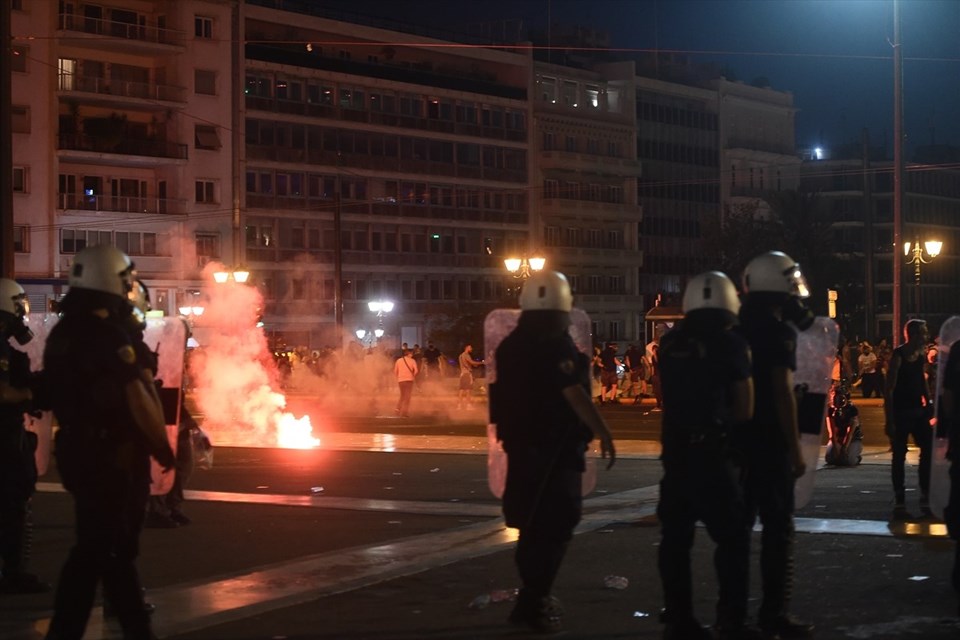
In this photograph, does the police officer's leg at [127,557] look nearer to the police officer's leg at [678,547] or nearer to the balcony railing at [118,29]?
the police officer's leg at [678,547]

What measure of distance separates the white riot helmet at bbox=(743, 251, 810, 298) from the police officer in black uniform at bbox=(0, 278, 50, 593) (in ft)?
14.1

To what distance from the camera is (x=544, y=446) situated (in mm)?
8016

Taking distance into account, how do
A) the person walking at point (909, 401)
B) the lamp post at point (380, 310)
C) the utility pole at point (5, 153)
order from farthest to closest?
1. the lamp post at point (380, 310)
2. the utility pole at point (5, 153)
3. the person walking at point (909, 401)

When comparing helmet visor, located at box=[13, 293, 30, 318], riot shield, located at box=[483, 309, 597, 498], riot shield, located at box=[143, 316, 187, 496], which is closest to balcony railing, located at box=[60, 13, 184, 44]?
helmet visor, located at box=[13, 293, 30, 318]

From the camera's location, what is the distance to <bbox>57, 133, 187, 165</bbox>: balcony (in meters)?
66.0

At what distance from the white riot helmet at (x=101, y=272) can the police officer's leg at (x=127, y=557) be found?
918mm

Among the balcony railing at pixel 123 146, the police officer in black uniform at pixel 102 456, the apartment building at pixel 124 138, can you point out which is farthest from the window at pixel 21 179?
the police officer in black uniform at pixel 102 456

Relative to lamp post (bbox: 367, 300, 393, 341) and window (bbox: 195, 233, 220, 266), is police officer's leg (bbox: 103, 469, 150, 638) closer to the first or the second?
window (bbox: 195, 233, 220, 266)

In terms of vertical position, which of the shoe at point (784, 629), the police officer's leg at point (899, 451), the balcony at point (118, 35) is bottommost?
the shoe at point (784, 629)

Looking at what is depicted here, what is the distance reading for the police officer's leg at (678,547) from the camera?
7594mm

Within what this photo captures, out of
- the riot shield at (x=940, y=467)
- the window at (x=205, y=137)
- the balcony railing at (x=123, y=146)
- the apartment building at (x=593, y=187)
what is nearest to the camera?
the riot shield at (x=940, y=467)

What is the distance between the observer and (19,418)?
30.8 feet

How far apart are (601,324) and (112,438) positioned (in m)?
88.6

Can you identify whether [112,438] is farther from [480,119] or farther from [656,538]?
[480,119]
